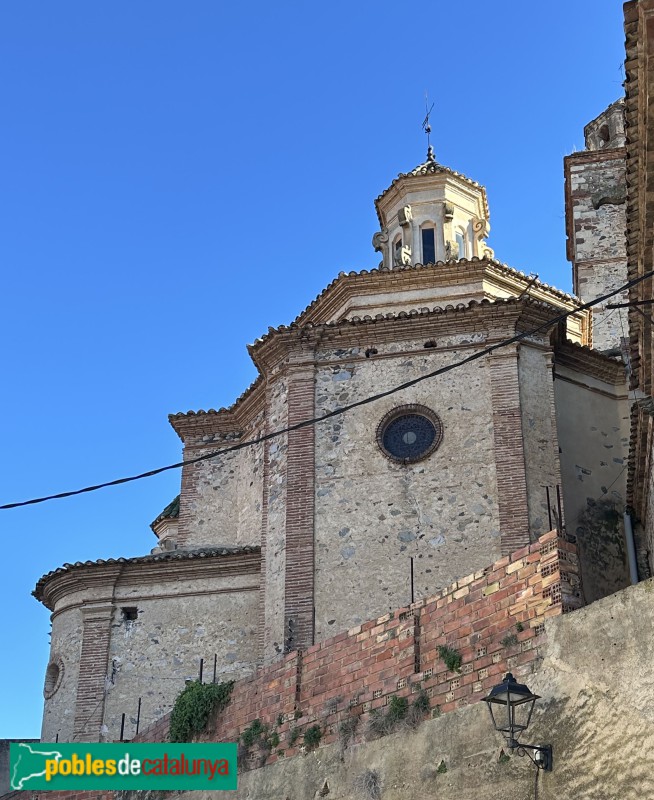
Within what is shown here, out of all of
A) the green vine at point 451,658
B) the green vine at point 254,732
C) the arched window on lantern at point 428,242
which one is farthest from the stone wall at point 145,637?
the green vine at point 451,658

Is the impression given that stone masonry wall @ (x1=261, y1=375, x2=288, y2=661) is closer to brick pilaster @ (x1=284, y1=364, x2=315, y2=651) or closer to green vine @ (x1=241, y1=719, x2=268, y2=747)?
brick pilaster @ (x1=284, y1=364, x2=315, y2=651)

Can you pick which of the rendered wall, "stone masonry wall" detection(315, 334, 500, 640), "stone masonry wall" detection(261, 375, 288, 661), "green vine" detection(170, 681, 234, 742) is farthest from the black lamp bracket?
the rendered wall

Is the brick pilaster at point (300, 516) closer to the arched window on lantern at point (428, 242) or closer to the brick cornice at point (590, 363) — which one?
the brick cornice at point (590, 363)

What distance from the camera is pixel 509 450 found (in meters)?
18.5

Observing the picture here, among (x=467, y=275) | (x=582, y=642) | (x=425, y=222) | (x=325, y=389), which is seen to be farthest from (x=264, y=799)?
(x=425, y=222)

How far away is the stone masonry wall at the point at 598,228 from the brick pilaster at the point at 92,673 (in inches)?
486

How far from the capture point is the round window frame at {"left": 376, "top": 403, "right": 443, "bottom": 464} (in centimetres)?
1897

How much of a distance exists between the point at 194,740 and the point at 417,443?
6622 millimetres

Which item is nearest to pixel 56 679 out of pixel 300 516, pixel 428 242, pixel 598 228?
pixel 300 516

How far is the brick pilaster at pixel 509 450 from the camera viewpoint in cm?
1794

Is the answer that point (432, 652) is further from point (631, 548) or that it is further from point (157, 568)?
point (157, 568)

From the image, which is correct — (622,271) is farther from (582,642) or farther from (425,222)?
(582,642)

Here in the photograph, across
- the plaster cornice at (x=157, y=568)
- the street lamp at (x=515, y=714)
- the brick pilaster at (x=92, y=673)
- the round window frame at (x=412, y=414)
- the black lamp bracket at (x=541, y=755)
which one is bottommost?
the black lamp bracket at (x=541, y=755)

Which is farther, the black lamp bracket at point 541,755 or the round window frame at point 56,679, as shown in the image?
the round window frame at point 56,679
